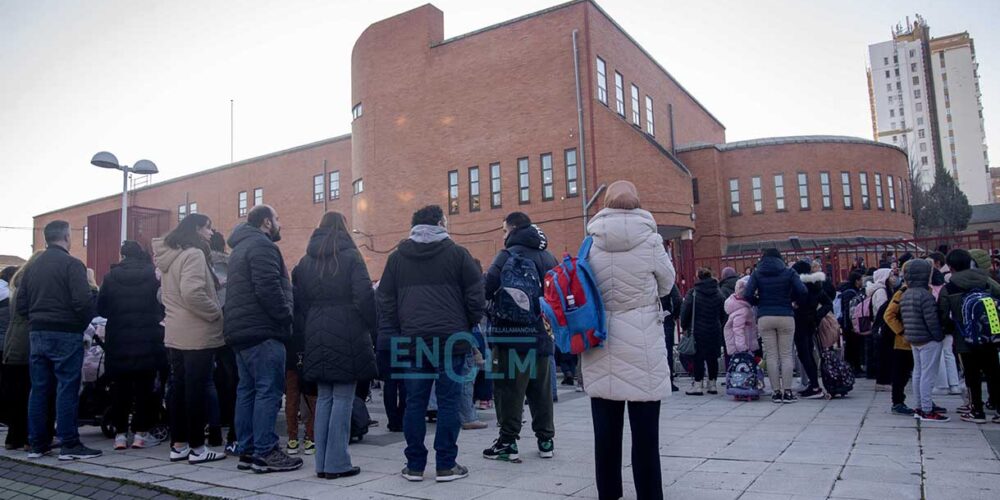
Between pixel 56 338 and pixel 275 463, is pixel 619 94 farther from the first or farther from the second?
pixel 275 463

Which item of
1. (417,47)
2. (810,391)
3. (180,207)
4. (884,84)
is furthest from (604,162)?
(884,84)

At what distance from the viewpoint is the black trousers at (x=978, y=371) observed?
6.60m

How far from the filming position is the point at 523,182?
2784cm

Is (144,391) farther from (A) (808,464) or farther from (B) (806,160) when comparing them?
(B) (806,160)

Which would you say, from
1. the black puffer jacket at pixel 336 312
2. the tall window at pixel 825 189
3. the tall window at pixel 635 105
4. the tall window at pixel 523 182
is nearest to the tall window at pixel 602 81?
the tall window at pixel 635 105

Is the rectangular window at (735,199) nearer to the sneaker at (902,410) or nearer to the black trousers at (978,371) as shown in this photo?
the sneaker at (902,410)

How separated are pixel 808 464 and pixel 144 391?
6.06 meters

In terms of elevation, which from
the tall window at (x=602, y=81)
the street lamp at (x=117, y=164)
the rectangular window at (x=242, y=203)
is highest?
the tall window at (x=602, y=81)

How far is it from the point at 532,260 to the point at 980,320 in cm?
442

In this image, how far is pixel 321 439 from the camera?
514 centimetres

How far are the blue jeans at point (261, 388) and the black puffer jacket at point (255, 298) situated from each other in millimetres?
95

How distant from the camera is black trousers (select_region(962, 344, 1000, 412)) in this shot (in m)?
6.60

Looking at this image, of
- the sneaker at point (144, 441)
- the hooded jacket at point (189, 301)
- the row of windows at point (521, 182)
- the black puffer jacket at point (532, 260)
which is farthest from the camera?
the row of windows at point (521, 182)

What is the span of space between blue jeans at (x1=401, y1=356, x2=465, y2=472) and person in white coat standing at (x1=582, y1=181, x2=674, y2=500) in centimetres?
123
